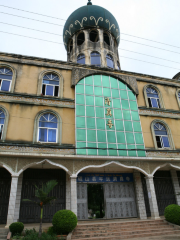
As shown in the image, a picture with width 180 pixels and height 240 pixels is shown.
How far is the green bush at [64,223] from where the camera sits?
8.47m

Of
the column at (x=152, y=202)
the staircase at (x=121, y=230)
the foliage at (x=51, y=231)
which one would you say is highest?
the column at (x=152, y=202)

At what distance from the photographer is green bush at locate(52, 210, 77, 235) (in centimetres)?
847

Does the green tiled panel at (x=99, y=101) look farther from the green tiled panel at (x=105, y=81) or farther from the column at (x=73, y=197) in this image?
the column at (x=73, y=197)

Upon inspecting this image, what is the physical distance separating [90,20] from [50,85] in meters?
11.1

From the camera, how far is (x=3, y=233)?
8.70m

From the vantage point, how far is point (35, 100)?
12.7 metres

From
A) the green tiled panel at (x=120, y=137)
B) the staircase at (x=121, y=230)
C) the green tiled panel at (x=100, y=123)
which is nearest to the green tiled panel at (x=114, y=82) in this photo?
the green tiled panel at (x=100, y=123)

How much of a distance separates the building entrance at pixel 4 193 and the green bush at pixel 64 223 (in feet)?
12.9

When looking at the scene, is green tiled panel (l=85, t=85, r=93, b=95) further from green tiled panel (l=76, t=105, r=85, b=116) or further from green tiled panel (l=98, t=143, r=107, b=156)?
green tiled panel (l=98, t=143, r=107, b=156)

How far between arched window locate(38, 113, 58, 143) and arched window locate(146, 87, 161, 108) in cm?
828

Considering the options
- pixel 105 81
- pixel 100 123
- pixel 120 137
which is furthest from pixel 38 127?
pixel 105 81

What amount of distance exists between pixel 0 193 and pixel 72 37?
17.5 meters

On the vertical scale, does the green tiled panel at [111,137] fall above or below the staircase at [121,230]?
above

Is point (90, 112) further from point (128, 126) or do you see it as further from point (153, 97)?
point (153, 97)
